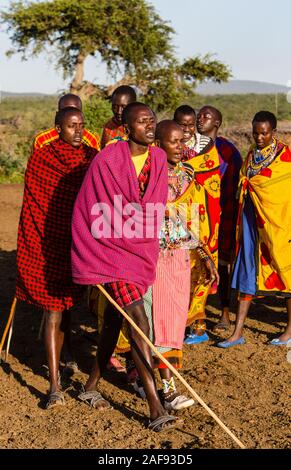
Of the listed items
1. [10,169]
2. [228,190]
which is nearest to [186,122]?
[228,190]

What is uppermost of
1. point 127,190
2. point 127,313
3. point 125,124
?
point 125,124

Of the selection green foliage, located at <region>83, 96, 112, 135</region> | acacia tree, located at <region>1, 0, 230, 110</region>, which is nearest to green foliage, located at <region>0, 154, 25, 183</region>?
green foliage, located at <region>83, 96, 112, 135</region>

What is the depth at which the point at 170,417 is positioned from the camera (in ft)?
15.6

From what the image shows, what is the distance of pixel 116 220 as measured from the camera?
4750mm

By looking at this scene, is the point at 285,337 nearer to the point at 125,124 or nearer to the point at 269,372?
the point at 269,372

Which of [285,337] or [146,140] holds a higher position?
[146,140]

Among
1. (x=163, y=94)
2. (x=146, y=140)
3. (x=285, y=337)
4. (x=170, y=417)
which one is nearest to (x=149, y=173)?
(x=146, y=140)

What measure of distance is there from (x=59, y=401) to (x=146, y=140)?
1.75 meters

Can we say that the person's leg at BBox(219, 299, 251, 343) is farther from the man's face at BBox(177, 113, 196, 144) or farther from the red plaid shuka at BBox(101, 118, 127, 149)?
the red plaid shuka at BBox(101, 118, 127, 149)

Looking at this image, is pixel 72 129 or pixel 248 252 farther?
pixel 248 252

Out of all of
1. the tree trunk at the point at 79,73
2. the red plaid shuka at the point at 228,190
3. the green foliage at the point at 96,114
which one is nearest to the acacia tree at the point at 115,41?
the tree trunk at the point at 79,73

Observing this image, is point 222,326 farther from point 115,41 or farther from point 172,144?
point 115,41

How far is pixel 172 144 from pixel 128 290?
108cm

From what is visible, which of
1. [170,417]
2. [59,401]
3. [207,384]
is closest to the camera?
[170,417]
